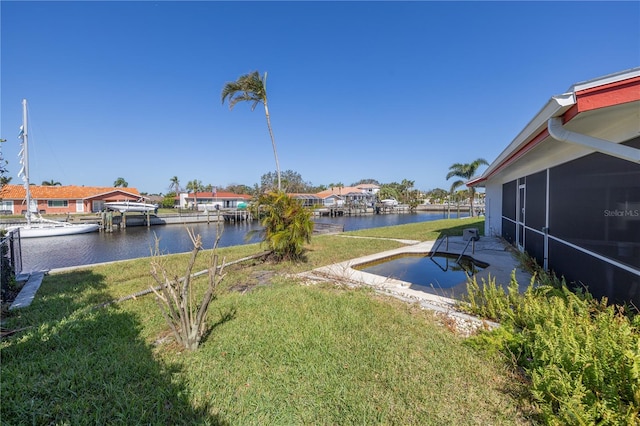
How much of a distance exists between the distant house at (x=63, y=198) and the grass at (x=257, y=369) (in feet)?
134

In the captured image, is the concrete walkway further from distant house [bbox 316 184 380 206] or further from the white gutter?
distant house [bbox 316 184 380 206]

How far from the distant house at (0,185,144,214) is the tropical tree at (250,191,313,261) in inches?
1503

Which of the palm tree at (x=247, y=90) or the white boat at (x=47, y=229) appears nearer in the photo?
the palm tree at (x=247, y=90)

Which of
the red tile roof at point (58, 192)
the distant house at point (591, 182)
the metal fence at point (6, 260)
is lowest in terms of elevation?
the metal fence at point (6, 260)

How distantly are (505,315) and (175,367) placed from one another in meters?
3.71

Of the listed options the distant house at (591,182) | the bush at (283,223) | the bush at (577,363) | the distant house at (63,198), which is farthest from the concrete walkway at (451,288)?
the distant house at (63,198)

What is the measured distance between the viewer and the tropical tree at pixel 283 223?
24.3ft

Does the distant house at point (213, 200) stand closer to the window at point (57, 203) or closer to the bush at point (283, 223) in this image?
the window at point (57, 203)

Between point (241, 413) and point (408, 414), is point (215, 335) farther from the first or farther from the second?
point (408, 414)

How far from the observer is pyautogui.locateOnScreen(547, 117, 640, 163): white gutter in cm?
246

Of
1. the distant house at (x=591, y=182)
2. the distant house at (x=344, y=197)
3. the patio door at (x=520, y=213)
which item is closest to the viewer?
the distant house at (x=591, y=182)

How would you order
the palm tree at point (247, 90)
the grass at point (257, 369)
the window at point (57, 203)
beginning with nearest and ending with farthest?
1. the grass at point (257, 369)
2. the palm tree at point (247, 90)
3. the window at point (57, 203)

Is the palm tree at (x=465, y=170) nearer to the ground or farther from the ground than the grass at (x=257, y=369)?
farther from the ground

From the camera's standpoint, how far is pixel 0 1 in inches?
165
